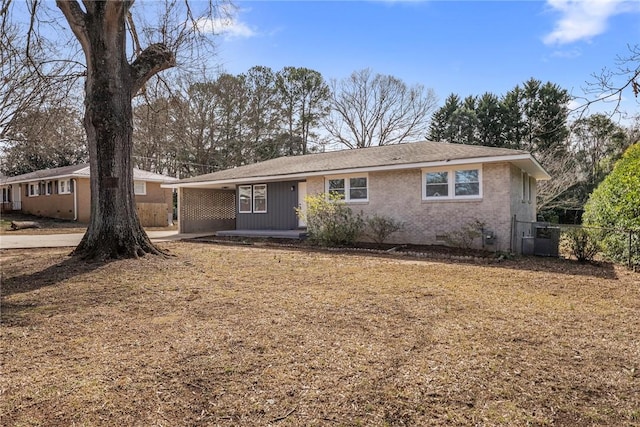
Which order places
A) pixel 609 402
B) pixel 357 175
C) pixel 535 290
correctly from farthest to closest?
pixel 357 175
pixel 535 290
pixel 609 402

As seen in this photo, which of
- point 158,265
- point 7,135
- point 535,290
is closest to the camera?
point 535,290

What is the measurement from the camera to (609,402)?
2.64 meters

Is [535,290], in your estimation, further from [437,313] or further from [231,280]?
[231,280]

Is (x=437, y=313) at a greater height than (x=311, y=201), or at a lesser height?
lesser

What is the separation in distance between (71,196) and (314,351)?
83.1 ft

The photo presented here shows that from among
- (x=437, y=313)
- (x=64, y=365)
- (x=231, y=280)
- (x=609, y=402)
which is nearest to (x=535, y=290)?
(x=437, y=313)

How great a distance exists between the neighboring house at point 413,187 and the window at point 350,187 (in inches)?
1.4

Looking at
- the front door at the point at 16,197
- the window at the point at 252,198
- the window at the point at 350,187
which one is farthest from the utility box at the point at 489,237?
the front door at the point at 16,197

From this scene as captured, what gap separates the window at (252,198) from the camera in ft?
56.3

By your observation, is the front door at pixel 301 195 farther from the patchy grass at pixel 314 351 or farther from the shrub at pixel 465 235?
the patchy grass at pixel 314 351

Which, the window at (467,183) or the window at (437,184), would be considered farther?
the window at (437,184)

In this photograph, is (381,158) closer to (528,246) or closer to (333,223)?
(333,223)

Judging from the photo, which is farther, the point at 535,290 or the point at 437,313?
the point at 535,290

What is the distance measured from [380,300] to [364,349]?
1.79 metres
